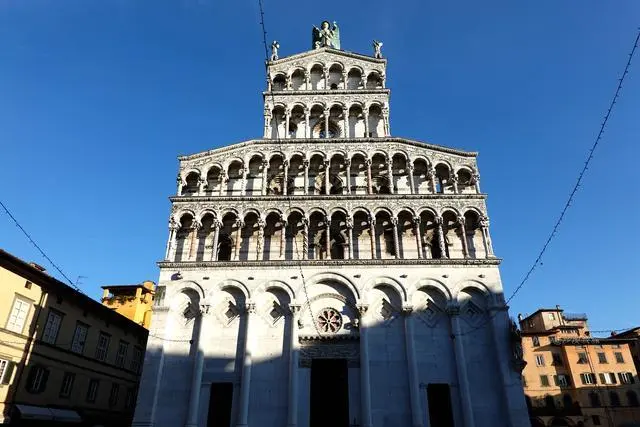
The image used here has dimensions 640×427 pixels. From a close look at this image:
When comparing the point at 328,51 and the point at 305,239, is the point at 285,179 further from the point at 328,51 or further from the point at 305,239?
the point at 328,51

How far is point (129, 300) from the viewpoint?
4947cm

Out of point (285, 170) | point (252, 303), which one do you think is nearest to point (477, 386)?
point (252, 303)

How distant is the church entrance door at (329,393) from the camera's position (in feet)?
77.4

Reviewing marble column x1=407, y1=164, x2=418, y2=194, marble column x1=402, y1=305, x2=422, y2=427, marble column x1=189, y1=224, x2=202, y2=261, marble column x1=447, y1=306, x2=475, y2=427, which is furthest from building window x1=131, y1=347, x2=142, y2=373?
marble column x1=407, y1=164, x2=418, y2=194

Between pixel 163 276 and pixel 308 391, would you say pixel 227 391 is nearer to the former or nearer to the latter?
pixel 308 391

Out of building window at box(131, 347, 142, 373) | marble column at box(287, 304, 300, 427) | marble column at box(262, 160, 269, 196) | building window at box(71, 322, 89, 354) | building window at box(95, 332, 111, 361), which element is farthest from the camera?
building window at box(131, 347, 142, 373)

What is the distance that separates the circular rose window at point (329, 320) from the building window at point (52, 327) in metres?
16.7

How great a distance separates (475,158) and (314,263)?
13925 mm

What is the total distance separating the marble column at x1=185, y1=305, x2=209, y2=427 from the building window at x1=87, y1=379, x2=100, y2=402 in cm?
1103

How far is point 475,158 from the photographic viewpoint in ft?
99.9

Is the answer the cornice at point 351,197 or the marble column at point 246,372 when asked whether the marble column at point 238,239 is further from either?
the marble column at point 246,372

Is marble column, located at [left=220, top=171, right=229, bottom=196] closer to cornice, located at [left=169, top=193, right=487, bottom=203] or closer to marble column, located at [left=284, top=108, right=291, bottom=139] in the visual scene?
cornice, located at [left=169, top=193, right=487, bottom=203]

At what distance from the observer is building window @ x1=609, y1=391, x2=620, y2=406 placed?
170 ft

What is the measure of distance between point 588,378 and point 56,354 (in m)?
57.5
